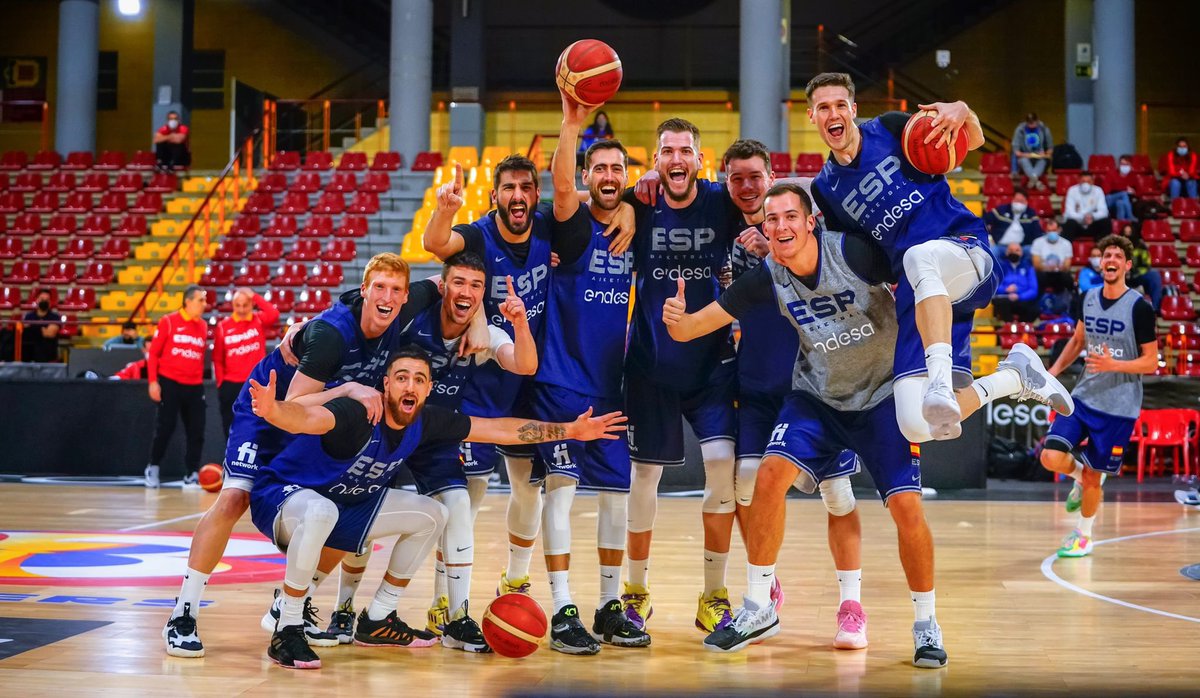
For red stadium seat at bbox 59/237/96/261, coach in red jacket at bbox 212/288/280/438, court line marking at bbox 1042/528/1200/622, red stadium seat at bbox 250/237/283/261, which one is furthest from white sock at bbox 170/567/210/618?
red stadium seat at bbox 59/237/96/261

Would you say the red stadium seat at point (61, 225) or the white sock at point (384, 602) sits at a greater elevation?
the red stadium seat at point (61, 225)

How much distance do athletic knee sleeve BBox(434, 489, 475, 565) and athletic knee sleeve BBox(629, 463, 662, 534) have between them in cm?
78

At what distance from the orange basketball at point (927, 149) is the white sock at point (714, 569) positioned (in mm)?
1928

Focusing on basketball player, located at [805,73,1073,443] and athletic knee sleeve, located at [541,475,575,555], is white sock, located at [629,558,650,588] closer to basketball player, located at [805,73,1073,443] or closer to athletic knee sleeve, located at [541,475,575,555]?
athletic knee sleeve, located at [541,475,575,555]

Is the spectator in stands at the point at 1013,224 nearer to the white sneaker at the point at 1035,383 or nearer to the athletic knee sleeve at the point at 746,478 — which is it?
the white sneaker at the point at 1035,383

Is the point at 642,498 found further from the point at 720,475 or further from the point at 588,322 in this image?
the point at 588,322

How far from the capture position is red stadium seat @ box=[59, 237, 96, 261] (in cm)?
1998

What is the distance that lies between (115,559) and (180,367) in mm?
4527

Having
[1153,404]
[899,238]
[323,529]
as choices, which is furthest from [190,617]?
[1153,404]

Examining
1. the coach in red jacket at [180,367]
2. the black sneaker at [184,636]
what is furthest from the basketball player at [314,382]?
the coach in red jacket at [180,367]

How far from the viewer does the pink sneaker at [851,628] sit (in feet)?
16.9

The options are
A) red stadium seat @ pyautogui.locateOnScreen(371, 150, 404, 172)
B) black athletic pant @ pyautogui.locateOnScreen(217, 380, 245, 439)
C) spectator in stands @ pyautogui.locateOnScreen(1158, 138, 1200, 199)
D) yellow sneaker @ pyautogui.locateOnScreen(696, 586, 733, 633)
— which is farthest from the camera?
red stadium seat @ pyautogui.locateOnScreen(371, 150, 404, 172)

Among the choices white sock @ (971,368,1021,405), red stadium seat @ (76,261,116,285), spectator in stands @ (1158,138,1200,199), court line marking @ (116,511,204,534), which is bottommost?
court line marking @ (116,511,204,534)

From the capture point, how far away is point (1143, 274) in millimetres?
15344
